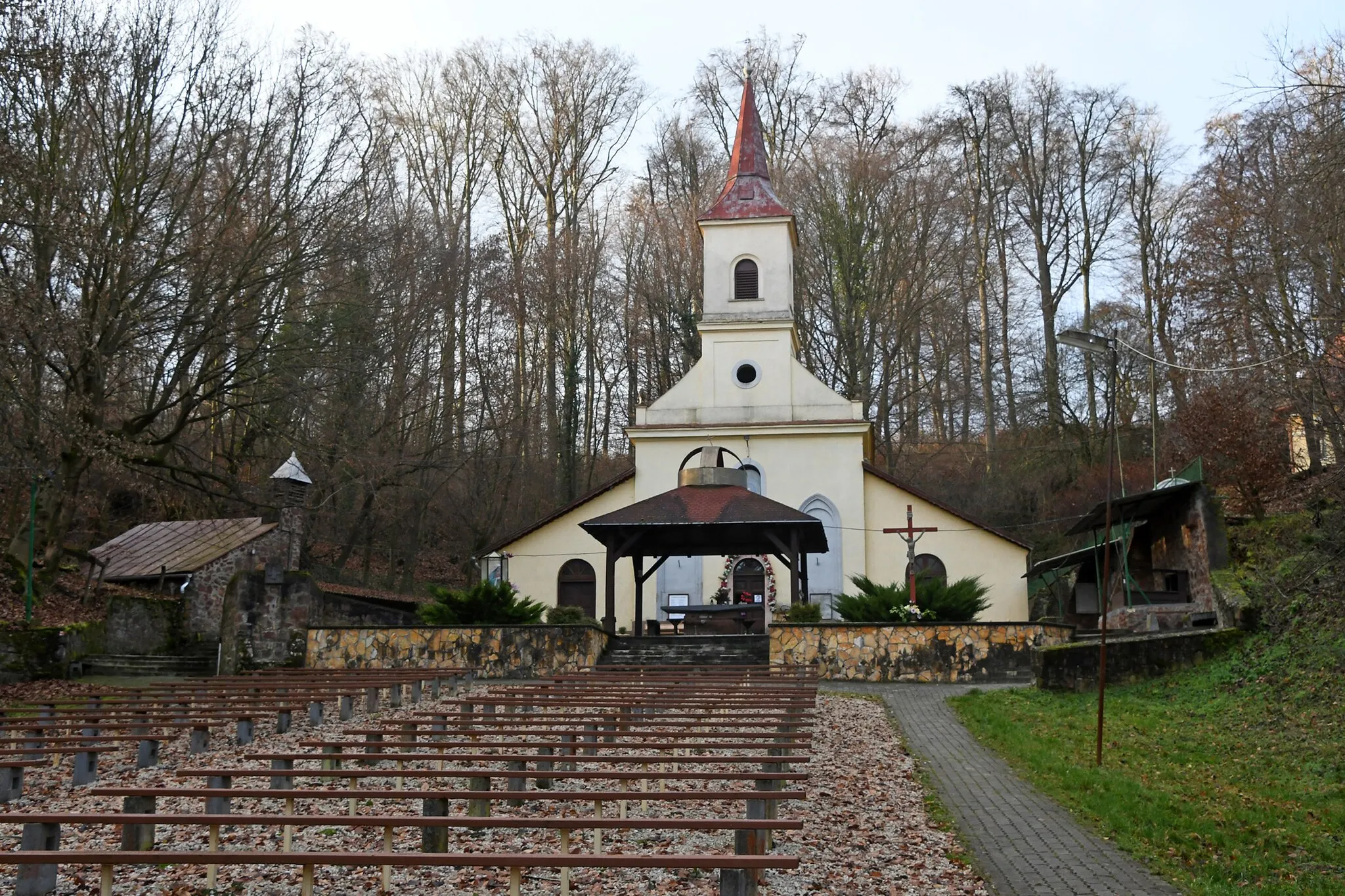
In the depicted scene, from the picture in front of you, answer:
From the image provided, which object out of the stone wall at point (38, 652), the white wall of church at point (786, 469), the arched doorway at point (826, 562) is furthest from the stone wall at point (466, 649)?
the arched doorway at point (826, 562)

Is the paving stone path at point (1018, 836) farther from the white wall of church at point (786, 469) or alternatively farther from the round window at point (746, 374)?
the round window at point (746, 374)

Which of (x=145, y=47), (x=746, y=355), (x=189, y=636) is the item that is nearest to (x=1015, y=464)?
(x=746, y=355)

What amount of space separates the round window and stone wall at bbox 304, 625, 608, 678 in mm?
12895

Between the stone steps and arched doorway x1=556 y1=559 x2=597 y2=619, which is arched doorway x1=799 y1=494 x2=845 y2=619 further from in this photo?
the stone steps

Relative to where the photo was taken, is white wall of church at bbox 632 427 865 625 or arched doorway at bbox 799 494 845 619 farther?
white wall of church at bbox 632 427 865 625

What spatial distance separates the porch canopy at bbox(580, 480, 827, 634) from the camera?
2238 centimetres

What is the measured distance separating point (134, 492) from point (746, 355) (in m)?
16.2

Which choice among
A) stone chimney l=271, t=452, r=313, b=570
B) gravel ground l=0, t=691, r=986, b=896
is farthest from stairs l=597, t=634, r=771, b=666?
gravel ground l=0, t=691, r=986, b=896

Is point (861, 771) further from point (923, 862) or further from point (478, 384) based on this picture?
point (478, 384)

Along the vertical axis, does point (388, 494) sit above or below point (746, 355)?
below

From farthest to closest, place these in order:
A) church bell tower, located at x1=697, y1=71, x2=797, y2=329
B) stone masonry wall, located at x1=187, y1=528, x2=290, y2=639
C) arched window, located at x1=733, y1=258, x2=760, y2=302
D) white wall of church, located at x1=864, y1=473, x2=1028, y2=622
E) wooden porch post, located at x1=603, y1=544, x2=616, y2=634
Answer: arched window, located at x1=733, y1=258, x2=760, y2=302 → church bell tower, located at x1=697, y1=71, x2=797, y2=329 → white wall of church, located at x1=864, y1=473, x2=1028, y2=622 → stone masonry wall, located at x1=187, y1=528, x2=290, y2=639 → wooden porch post, located at x1=603, y1=544, x2=616, y2=634

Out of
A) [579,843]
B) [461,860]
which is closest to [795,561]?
[579,843]

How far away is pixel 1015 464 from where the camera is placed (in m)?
39.6

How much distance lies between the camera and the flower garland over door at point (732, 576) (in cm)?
3123
